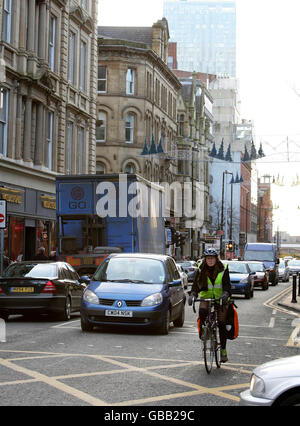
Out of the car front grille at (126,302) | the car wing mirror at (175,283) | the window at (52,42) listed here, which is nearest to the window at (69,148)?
the window at (52,42)

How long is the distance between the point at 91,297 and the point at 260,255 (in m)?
35.3

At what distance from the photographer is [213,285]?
1139cm

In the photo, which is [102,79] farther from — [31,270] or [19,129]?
[31,270]

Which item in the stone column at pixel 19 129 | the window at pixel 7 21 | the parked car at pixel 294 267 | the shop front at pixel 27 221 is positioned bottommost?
the parked car at pixel 294 267

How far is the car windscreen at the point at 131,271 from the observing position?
53.6 feet

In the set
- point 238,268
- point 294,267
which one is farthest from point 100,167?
point 238,268

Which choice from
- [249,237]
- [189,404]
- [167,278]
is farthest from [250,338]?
[249,237]

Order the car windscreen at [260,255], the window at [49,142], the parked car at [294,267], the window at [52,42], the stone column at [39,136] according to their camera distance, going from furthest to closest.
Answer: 1. the parked car at [294,267]
2. the car windscreen at [260,255]
3. the window at [52,42]
4. the window at [49,142]
5. the stone column at [39,136]

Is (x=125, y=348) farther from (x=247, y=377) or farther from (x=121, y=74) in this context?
(x=121, y=74)

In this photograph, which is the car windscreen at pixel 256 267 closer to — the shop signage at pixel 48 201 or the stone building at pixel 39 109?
the stone building at pixel 39 109

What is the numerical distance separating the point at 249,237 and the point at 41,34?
107909 mm

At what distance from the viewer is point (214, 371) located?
11.0m

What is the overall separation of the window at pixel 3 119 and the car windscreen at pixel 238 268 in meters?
10.1

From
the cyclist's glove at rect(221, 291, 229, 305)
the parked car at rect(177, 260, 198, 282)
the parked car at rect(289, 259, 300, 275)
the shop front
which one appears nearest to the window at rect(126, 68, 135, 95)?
the parked car at rect(177, 260, 198, 282)
